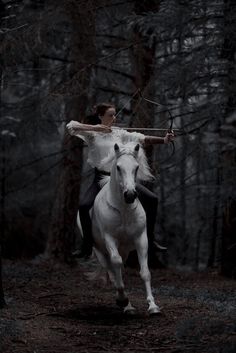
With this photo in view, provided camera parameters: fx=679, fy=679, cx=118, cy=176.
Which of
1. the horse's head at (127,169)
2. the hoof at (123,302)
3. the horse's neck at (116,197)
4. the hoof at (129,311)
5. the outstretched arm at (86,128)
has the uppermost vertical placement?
the outstretched arm at (86,128)

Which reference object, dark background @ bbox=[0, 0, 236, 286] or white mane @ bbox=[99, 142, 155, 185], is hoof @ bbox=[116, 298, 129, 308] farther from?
dark background @ bbox=[0, 0, 236, 286]

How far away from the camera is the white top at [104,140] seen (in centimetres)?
1045

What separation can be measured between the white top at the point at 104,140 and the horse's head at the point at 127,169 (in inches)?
32.3

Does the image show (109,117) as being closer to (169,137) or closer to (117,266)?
(169,137)

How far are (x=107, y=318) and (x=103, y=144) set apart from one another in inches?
107

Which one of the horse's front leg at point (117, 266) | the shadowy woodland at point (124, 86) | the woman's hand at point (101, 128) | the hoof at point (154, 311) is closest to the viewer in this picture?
the hoof at point (154, 311)

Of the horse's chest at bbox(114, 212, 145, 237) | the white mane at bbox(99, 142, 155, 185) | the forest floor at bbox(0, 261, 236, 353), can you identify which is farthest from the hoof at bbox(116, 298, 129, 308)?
the white mane at bbox(99, 142, 155, 185)

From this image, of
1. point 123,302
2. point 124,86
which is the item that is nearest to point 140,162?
point 123,302

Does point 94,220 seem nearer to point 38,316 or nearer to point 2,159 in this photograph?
point 38,316

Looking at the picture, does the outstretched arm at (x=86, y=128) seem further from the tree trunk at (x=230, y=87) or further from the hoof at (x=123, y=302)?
the hoof at (x=123, y=302)

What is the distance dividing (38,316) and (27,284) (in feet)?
14.5

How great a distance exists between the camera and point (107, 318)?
9.71 m

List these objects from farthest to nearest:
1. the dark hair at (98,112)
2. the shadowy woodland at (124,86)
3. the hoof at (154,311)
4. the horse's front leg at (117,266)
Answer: the shadowy woodland at (124,86) < the dark hair at (98,112) < the horse's front leg at (117,266) < the hoof at (154,311)

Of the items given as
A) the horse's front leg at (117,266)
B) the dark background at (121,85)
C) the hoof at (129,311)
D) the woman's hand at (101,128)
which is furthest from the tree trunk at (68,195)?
the hoof at (129,311)
